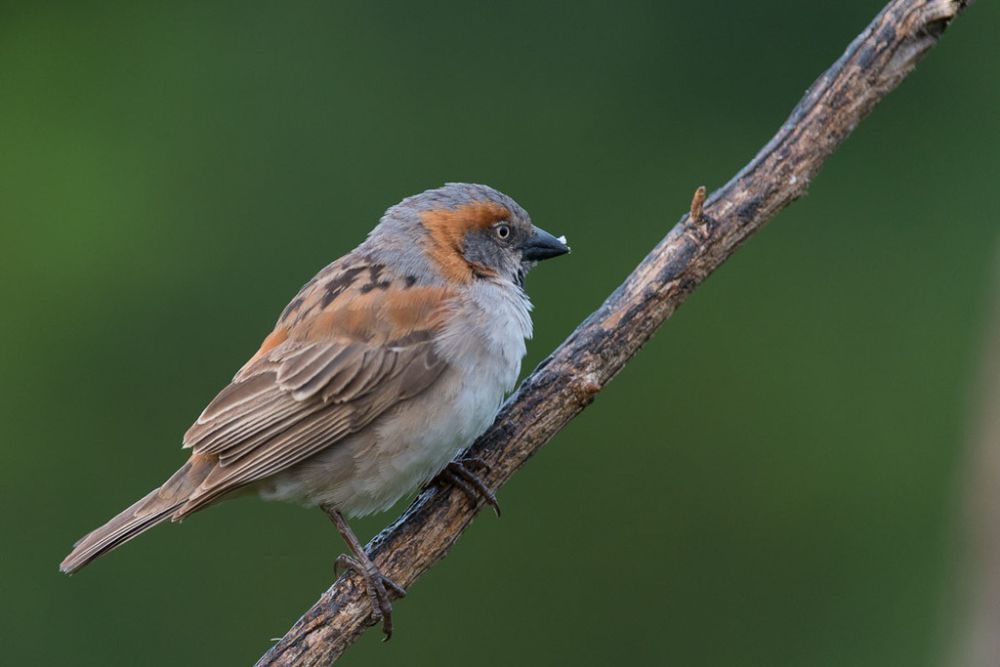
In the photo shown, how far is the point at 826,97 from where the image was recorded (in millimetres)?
4887

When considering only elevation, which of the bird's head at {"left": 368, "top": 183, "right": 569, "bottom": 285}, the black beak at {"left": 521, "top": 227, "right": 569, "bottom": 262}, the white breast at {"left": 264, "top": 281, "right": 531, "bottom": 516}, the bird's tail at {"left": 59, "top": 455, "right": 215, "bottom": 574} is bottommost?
the white breast at {"left": 264, "top": 281, "right": 531, "bottom": 516}

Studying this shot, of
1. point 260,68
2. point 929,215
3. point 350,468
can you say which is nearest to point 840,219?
point 929,215

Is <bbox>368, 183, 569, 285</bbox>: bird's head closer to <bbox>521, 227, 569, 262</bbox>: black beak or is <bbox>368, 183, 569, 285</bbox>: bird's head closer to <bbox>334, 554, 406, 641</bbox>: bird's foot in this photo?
<bbox>521, 227, 569, 262</bbox>: black beak

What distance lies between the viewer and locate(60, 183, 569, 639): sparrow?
4922 millimetres

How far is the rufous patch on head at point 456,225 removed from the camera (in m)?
5.53

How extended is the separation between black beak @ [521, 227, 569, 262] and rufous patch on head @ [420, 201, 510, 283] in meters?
0.17

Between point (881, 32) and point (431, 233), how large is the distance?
1936 millimetres

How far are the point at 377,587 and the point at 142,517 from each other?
0.91m

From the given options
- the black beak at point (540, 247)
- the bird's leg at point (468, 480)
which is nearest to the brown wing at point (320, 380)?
the bird's leg at point (468, 480)

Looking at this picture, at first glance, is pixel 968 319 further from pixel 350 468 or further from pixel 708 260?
pixel 350 468

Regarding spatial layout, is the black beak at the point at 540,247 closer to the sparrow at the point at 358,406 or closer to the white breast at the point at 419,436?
the sparrow at the point at 358,406

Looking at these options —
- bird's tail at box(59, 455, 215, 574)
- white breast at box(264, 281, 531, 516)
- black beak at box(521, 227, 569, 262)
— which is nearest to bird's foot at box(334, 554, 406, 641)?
white breast at box(264, 281, 531, 516)

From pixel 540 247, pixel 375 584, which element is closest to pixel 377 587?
pixel 375 584

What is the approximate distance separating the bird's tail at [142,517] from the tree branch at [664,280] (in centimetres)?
65
